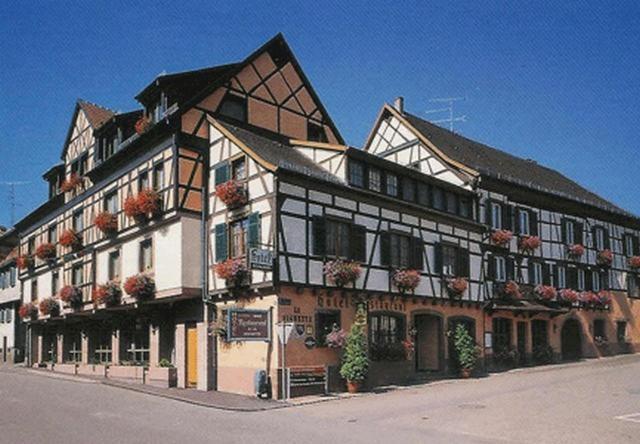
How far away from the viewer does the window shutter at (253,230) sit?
22219 millimetres

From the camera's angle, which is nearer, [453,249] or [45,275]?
[453,249]

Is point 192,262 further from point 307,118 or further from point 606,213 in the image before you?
point 606,213

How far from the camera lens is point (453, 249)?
Result: 97.3 ft

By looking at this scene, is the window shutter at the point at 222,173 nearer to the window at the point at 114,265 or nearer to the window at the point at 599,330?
the window at the point at 114,265

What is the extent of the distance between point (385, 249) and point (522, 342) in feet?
40.9

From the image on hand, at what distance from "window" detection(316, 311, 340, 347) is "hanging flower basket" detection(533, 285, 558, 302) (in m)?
15.0

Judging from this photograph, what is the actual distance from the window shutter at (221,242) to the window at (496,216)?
47.2 feet

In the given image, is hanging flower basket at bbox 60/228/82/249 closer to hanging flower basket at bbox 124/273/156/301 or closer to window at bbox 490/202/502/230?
hanging flower basket at bbox 124/273/156/301

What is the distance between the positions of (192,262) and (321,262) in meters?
4.94

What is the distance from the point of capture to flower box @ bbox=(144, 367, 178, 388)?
2530 centimetres

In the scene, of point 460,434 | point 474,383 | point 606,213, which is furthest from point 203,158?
point 606,213

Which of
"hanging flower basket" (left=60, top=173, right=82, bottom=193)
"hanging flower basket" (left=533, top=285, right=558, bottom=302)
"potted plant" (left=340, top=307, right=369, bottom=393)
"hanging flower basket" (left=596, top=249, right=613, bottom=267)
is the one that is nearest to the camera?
"potted plant" (left=340, top=307, right=369, bottom=393)

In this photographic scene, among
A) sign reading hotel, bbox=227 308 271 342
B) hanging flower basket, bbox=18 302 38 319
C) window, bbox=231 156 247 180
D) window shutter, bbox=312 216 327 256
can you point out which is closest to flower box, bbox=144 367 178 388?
sign reading hotel, bbox=227 308 271 342

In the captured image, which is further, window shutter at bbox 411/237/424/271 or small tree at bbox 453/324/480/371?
small tree at bbox 453/324/480/371
